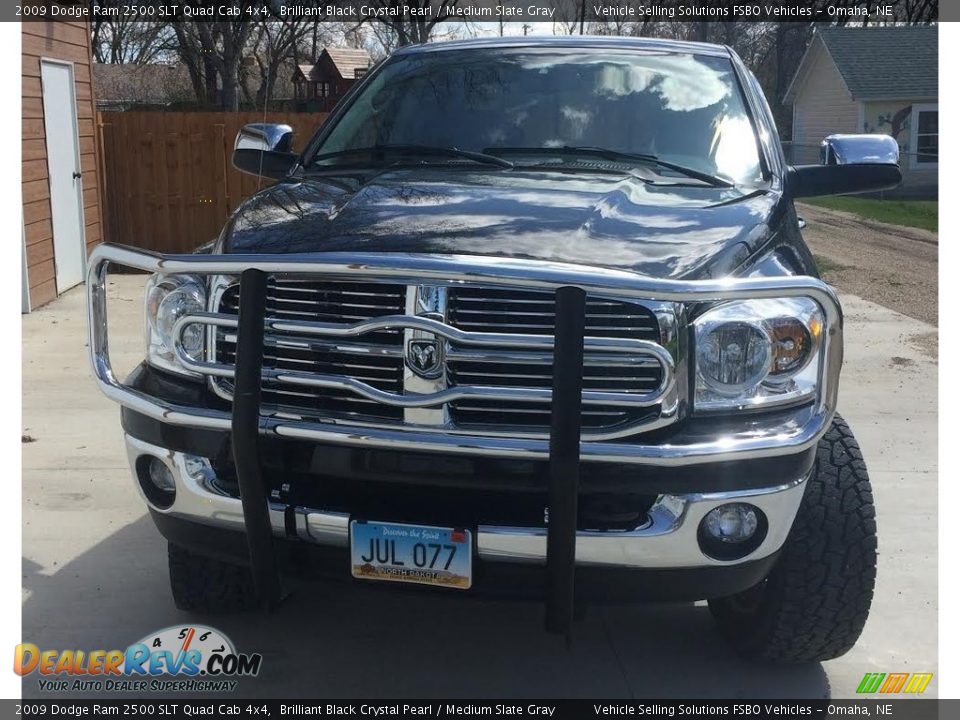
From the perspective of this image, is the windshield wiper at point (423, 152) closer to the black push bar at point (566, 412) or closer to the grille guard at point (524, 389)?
the grille guard at point (524, 389)

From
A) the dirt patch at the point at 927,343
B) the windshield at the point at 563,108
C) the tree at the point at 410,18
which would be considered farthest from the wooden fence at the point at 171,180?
the tree at the point at 410,18

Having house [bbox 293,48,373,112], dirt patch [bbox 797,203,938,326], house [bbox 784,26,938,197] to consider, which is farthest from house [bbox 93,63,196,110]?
dirt patch [bbox 797,203,938,326]

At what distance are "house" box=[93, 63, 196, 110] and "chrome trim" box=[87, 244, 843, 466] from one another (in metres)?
38.6

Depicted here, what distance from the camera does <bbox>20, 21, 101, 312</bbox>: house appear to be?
955 centimetres

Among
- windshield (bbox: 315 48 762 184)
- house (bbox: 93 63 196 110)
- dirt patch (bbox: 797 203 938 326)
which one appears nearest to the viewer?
windshield (bbox: 315 48 762 184)

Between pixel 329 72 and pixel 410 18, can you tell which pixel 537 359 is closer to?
pixel 410 18

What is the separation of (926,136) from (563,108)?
29.7 m

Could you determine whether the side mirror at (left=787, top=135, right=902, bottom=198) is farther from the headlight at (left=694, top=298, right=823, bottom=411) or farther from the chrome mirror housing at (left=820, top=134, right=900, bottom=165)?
the headlight at (left=694, top=298, right=823, bottom=411)

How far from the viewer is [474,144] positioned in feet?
13.4

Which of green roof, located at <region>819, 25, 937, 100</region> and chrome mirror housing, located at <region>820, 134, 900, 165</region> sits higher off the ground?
green roof, located at <region>819, 25, 937, 100</region>

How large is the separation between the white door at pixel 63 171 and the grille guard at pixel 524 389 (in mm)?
8074

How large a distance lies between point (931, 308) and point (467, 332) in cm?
914

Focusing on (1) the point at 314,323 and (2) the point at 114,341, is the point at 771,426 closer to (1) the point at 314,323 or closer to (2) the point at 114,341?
(1) the point at 314,323

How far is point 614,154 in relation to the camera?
13.0 ft
